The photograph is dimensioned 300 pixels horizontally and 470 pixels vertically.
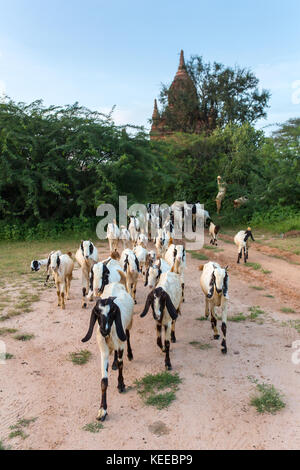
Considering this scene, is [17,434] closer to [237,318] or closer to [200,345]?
[200,345]

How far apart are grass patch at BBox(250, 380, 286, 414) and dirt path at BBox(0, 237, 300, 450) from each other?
73 millimetres

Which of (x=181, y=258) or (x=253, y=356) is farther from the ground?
(x=181, y=258)

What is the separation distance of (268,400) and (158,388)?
1447 mm

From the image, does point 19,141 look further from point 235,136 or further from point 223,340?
point 223,340

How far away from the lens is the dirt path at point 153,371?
3799 millimetres

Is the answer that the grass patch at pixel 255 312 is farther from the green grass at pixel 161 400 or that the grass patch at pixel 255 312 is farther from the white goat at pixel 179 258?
the green grass at pixel 161 400


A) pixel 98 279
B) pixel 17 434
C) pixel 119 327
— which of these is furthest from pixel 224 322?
pixel 17 434

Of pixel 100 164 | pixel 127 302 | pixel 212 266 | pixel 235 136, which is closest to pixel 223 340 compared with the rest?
pixel 212 266

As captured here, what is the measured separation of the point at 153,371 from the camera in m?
5.21

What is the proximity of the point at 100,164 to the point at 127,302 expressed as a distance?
40.0ft

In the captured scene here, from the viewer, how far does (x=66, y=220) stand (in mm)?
17297

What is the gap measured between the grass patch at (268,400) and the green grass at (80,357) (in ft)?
8.62
